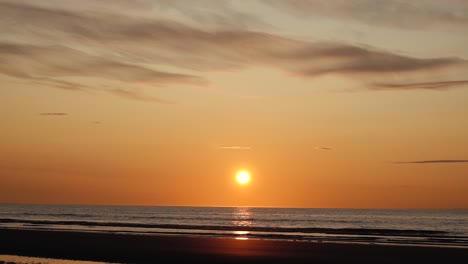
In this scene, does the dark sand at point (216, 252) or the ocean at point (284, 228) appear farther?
the ocean at point (284, 228)

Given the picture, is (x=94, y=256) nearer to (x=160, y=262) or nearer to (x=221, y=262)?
(x=160, y=262)

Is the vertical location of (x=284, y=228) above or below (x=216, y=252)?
above

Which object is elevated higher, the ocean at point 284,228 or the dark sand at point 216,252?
the ocean at point 284,228

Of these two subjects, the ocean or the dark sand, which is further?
the ocean

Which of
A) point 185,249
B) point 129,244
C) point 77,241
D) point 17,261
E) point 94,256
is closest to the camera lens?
point 17,261

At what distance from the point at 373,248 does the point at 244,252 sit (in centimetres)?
919

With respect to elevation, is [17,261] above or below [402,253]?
below

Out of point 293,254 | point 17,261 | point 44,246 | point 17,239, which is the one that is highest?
point 17,239

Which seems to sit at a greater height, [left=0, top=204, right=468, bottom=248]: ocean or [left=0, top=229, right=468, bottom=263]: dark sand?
[left=0, top=204, right=468, bottom=248]: ocean

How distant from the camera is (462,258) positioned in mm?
33188

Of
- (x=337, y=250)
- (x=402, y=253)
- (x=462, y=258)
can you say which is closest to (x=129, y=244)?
(x=337, y=250)

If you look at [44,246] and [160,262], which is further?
[44,246]

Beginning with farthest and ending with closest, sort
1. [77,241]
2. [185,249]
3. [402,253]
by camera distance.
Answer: [77,241]
[185,249]
[402,253]

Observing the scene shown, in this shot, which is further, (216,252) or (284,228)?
(284,228)
